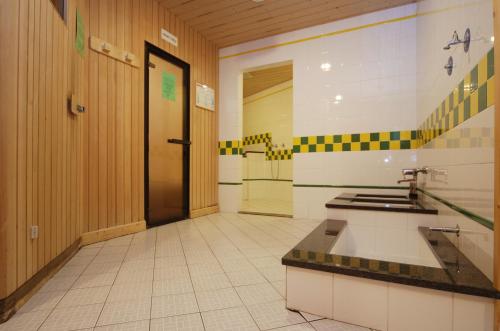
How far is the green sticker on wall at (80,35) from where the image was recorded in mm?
2061

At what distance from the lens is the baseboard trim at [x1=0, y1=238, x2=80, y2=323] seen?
115 centimetres

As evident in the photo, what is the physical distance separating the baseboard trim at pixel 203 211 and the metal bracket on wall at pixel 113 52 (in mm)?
1885

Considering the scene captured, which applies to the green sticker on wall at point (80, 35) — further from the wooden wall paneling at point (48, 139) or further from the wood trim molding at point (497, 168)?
the wood trim molding at point (497, 168)

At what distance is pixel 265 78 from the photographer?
5.01 metres

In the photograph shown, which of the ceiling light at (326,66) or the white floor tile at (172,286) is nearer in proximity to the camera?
the white floor tile at (172,286)

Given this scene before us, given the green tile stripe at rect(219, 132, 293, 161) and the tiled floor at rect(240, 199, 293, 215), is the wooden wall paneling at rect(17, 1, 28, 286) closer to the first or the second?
A: the green tile stripe at rect(219, 132, 293, 161)

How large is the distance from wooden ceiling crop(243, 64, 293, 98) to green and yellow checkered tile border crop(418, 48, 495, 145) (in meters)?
3.11

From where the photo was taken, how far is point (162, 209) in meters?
3.13

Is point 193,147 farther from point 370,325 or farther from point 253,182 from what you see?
point 370,325

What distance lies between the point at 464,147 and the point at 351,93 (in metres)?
2.15

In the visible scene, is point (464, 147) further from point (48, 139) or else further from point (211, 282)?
point (48, 139)

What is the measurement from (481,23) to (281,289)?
148 cm

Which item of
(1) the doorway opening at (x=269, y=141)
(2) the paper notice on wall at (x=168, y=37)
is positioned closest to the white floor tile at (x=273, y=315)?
(2) the paper notice on wall at (x=168, y=37)

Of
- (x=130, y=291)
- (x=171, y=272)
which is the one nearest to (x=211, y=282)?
(x=171, y=272)
